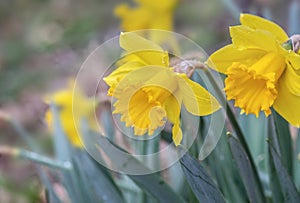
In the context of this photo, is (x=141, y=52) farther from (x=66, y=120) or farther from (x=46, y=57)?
(x=46, y=57)

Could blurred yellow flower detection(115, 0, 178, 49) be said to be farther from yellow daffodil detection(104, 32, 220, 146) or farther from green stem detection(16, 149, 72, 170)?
yellow daffodil detection(104, 32, 220, 146)

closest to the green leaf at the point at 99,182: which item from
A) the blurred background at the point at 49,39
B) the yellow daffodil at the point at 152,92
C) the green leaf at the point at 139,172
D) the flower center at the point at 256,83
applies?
the green leaf at the point at 139,172

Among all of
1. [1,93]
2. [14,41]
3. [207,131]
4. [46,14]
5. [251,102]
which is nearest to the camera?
[251,102]

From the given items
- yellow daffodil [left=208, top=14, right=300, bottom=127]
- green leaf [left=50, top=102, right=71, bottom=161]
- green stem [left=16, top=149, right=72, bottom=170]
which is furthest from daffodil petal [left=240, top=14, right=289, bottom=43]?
green leaf [left=50, top=102, right=71, bottom=161]

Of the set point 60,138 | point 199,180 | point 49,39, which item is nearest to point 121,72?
point 199,180

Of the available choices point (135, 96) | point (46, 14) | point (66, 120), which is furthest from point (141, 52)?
point (46, 14)

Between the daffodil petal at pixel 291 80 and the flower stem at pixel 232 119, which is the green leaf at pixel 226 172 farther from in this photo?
the daffodil petal at pixel 291 80
